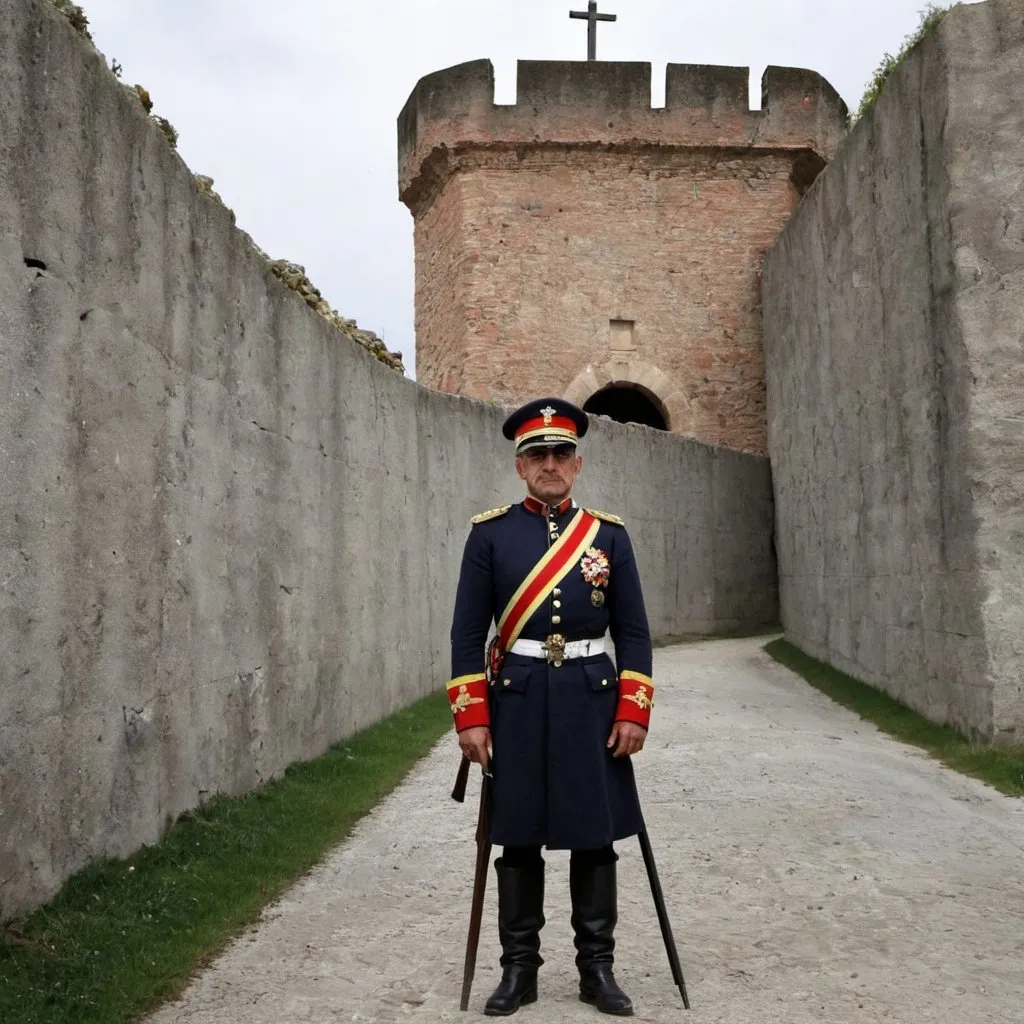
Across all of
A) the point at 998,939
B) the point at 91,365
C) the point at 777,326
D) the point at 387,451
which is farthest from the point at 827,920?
the point at 777,326

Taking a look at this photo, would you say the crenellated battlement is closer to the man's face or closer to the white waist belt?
the man's face

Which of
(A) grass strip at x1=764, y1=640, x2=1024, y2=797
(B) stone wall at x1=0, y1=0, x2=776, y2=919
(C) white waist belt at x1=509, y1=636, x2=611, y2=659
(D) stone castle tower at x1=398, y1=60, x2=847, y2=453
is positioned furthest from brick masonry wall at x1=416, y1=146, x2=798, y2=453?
(C) white waist belt at x1=509, y1=636, x2=611, y2=659

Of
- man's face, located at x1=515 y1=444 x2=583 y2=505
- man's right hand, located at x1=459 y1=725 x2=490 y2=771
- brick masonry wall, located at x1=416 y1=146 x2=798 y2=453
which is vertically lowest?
man's right hand, located at x1=459 y1=725 x2=490 y2=771

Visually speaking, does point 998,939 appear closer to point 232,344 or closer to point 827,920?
point 827,920

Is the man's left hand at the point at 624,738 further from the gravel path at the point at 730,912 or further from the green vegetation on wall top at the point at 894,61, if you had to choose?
the green vegetation on wall top at the point at 894,61

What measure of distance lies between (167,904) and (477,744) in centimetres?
145

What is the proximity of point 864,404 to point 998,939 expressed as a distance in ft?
22.5

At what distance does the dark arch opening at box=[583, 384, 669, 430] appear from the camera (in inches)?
840

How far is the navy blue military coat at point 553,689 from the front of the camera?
11.6 feet

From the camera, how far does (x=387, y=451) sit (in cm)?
909

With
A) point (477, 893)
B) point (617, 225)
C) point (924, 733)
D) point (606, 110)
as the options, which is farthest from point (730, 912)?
point (606, 110)

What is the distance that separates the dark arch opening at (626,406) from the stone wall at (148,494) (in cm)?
1281

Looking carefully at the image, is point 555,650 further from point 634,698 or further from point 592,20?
point 592,20

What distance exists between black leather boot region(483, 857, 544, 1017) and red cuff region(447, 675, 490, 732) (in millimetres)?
409
